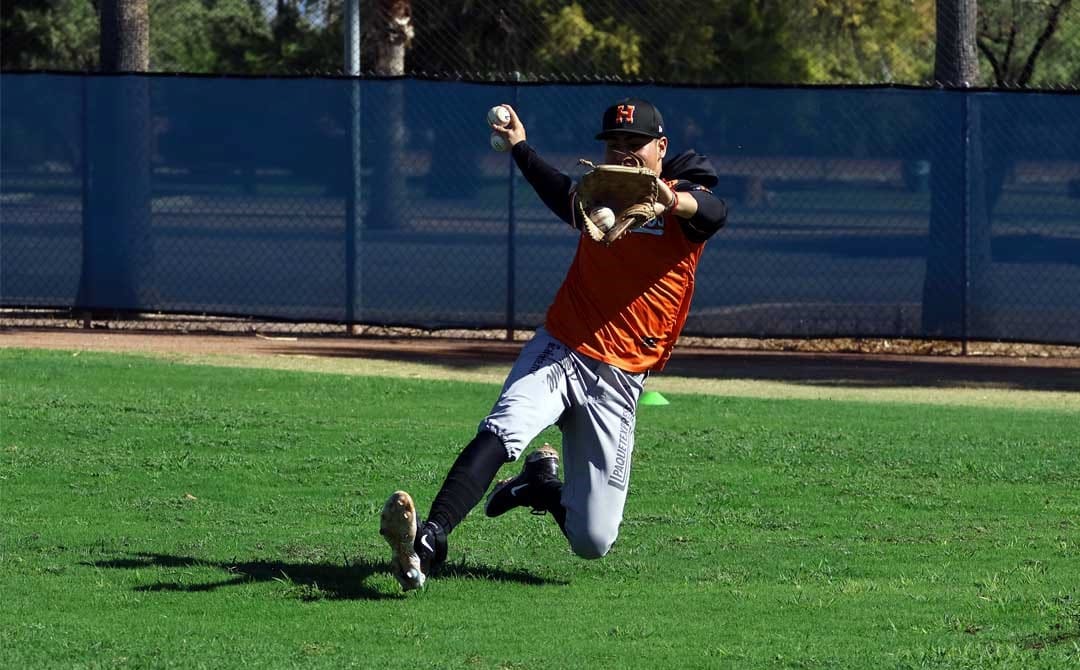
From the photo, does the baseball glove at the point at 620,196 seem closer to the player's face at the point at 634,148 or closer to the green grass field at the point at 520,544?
the player's face at the point at 634,148

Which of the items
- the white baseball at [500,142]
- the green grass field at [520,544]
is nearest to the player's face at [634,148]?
the white baseball at [500,142]

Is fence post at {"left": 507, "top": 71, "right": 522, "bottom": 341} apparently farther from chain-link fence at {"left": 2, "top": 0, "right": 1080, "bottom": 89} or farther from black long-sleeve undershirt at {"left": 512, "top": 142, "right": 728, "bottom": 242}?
black long-sleeve undershirt at {"left": 512, "top": 142, "right": 728, "bottom": 242}

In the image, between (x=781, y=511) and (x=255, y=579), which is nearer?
(x=255, y=579)

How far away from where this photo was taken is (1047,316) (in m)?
13.8

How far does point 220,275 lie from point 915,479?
831 cm

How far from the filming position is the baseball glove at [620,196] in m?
5.30

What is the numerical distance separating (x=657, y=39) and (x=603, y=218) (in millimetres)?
18681

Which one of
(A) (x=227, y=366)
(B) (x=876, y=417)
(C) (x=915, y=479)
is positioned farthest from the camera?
(A) (x=227, y=366)

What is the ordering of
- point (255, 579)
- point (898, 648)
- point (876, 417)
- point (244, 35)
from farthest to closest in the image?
point (244, 35) < point (876, 417) < point (255, 579) < point (898, 648)

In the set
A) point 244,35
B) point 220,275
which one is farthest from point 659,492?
point 244,35

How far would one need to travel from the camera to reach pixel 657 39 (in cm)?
2350

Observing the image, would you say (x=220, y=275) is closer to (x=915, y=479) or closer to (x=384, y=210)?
(x=384, y=210)

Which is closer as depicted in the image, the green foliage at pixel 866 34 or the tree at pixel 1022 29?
the tree at pixel 1022 29

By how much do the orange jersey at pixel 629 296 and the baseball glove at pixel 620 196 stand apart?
42 centimetres
